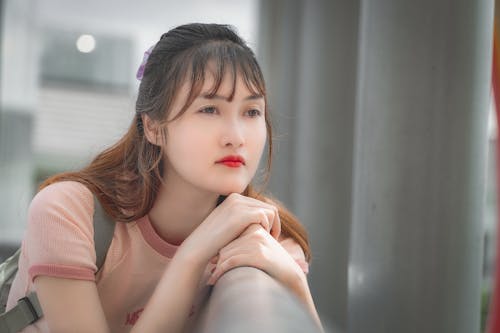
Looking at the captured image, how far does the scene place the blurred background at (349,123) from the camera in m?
2.15

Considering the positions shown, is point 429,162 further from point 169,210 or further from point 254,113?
point 169,210

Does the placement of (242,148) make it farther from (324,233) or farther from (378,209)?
(324,233)

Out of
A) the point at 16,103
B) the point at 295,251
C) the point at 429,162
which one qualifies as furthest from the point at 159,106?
the point at 16,103

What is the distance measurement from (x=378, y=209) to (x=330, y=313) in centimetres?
184

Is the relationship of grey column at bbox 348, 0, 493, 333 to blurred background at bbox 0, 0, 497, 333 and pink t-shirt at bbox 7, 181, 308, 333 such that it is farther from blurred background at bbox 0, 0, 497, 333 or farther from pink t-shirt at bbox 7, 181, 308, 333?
pink t-shirt at bbox 7, 181, 308, 333

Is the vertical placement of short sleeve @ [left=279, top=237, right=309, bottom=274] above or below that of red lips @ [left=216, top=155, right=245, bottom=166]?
below

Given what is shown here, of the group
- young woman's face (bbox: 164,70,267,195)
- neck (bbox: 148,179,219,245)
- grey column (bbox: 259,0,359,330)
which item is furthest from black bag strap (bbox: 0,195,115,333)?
grey column (bbox: 259,0,359,330)

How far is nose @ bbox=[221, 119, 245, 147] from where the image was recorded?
1.70 metres

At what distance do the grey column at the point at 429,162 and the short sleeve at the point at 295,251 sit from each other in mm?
468

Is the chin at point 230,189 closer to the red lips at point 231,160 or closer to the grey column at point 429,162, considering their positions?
the red lips at point 231,160

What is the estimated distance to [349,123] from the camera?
391 cm

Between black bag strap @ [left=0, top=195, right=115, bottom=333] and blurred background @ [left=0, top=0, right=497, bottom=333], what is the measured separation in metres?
0.41

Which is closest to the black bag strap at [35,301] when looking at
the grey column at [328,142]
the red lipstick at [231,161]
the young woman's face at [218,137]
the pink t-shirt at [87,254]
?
the pink t-shirt at [87,254]

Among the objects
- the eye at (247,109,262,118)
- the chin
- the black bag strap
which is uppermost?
the eye at (247,109,262,118)
